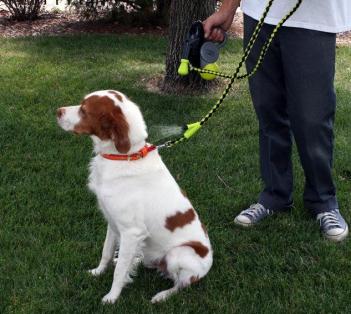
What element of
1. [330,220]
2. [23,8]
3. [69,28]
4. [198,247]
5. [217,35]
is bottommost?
[69,28]

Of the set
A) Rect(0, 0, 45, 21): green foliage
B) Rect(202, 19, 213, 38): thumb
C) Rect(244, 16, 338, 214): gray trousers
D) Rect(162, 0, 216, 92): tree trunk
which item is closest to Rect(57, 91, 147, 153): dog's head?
Rect(202, 19, 213, 38): thumb

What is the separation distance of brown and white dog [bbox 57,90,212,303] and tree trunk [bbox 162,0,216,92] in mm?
3996

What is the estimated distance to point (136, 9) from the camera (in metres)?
11.0

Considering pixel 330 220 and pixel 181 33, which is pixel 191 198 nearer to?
pixel 330 220

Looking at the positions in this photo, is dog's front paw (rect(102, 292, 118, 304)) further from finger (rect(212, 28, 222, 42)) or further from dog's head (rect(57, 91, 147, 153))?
finger (rect(212, 28, 222, 42))

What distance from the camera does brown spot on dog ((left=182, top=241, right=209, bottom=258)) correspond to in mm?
3304

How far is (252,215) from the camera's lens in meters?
4.23

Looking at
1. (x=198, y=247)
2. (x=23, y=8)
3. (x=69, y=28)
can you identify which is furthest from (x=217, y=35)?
(x=23, y=8)

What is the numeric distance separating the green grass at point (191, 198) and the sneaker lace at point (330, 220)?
3.4 inches

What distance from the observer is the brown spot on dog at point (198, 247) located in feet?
10.8

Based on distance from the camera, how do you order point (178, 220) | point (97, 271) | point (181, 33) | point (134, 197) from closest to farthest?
1. point (134, 197)
2. point (178, 220)
3. point (97, 271)
4. point (181, 33)

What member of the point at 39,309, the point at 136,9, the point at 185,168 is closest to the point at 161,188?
the point at 39,309

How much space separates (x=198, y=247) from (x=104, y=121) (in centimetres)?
91

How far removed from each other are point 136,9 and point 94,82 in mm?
4222
